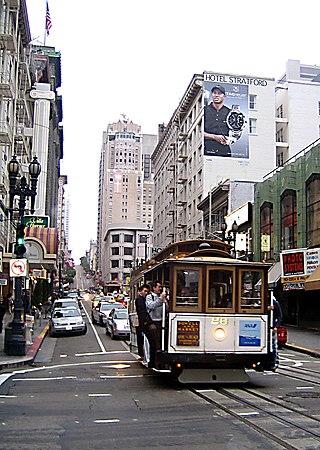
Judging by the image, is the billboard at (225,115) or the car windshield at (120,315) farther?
the billboard at (225,115)

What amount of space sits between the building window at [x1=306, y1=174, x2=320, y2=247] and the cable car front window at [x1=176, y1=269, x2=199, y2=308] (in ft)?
69.5

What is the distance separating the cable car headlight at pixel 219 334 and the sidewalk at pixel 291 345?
7.00 meters

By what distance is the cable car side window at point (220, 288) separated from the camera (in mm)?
12156

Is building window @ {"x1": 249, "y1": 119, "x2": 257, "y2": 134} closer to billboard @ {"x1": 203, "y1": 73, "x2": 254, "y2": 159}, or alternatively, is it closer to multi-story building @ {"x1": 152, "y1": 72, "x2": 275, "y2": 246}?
multi-story building @ {"x1": 152, "y1": 72, "x2": 275, "y2": 246}

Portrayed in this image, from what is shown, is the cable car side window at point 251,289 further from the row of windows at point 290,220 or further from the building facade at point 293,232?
the row of windows at point 290,220

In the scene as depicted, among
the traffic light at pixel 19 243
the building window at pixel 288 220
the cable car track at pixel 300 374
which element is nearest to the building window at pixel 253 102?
the building window at pixel 288 220

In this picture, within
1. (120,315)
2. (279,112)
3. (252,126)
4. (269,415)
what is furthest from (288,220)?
(279,112)

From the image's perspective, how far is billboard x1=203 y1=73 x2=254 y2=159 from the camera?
64.1m

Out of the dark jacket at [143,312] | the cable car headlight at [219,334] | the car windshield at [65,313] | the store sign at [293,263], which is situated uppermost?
the store sign at [293,263]

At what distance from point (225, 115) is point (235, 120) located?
3.99ft

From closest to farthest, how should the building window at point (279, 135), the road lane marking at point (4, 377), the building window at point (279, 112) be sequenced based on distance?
the road lane marking at point (4, 377), the building window at point (279, 135), the building window at point (279, 112)

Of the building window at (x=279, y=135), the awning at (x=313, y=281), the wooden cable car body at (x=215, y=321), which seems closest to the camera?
the wooden cable car body at (x=215, y=321)

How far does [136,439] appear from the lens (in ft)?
25.1

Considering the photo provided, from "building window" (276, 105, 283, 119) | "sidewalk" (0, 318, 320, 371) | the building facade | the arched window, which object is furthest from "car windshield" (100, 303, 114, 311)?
"building window" (276, 105, 283, 119)
